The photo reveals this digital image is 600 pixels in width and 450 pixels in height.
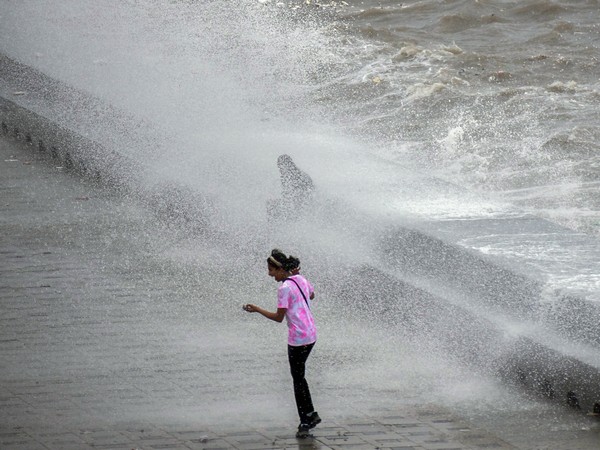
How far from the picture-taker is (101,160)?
1492cm

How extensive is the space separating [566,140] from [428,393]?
31.2 feet

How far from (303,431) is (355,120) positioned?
459 inches

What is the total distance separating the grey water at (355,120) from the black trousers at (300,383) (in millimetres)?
727

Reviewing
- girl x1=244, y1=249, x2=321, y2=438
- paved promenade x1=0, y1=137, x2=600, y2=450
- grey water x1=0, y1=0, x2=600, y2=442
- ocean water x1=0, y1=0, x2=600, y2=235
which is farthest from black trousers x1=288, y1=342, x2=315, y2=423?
ocean water x1=0, y1=0, x2=600, y2=235

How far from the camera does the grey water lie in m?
10.0

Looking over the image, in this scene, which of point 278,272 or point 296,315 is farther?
point 278,272

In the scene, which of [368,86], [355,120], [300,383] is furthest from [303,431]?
[368,86]

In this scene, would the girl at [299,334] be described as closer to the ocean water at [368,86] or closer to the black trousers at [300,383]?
the black trousers at [300,383]

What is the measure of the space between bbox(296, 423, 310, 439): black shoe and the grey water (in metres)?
0.75

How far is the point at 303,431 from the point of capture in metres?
7.72

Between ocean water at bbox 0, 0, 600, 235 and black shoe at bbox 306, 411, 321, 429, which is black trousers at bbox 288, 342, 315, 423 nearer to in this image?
Result: black shoe at bbox 306, 411, 321, 429

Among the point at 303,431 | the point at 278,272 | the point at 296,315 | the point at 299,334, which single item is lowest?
the point at 303,431

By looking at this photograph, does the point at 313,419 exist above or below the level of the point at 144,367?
below

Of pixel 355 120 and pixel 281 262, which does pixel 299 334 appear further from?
pixel 355 120
